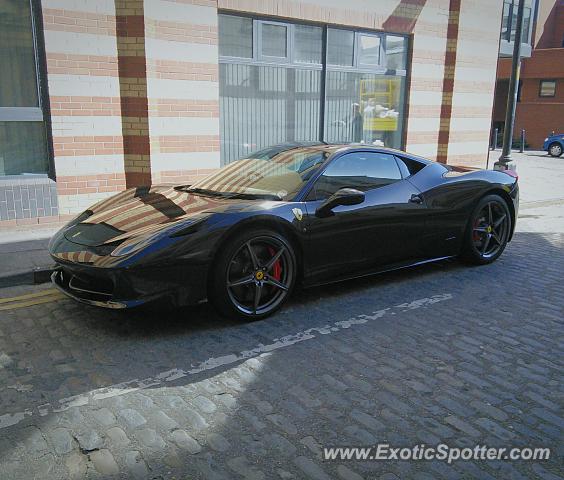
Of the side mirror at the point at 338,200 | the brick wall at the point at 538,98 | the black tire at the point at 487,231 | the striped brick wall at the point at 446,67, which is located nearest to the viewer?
the side mirror at the point at 338,200

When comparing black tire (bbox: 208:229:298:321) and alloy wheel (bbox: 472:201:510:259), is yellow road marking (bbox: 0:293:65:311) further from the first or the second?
alloy wheel (bbox: 472:201:510:259)

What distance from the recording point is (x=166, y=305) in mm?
3975

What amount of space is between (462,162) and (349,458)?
11.9 meters

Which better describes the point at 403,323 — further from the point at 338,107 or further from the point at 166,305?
the point at 338,107

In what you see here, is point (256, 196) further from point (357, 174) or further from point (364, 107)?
point (364, 107)

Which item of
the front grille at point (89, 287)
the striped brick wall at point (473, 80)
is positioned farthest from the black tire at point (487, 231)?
the striped brick wall at point (473, 80)

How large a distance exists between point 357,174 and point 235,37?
5235mm

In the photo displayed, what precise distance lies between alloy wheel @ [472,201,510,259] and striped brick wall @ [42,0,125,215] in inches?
210

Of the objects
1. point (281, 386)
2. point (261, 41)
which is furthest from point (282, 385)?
point (261, 41)

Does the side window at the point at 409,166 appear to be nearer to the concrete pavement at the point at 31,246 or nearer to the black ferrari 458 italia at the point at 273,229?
the black ferrari 458 italia at the point at 273,229

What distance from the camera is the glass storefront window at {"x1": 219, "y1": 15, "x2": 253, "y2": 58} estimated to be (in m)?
9.11

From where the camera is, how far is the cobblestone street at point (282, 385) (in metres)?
2.63

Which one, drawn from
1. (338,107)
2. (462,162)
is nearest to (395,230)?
(338,107)

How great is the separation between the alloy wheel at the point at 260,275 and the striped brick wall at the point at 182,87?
173 inches
